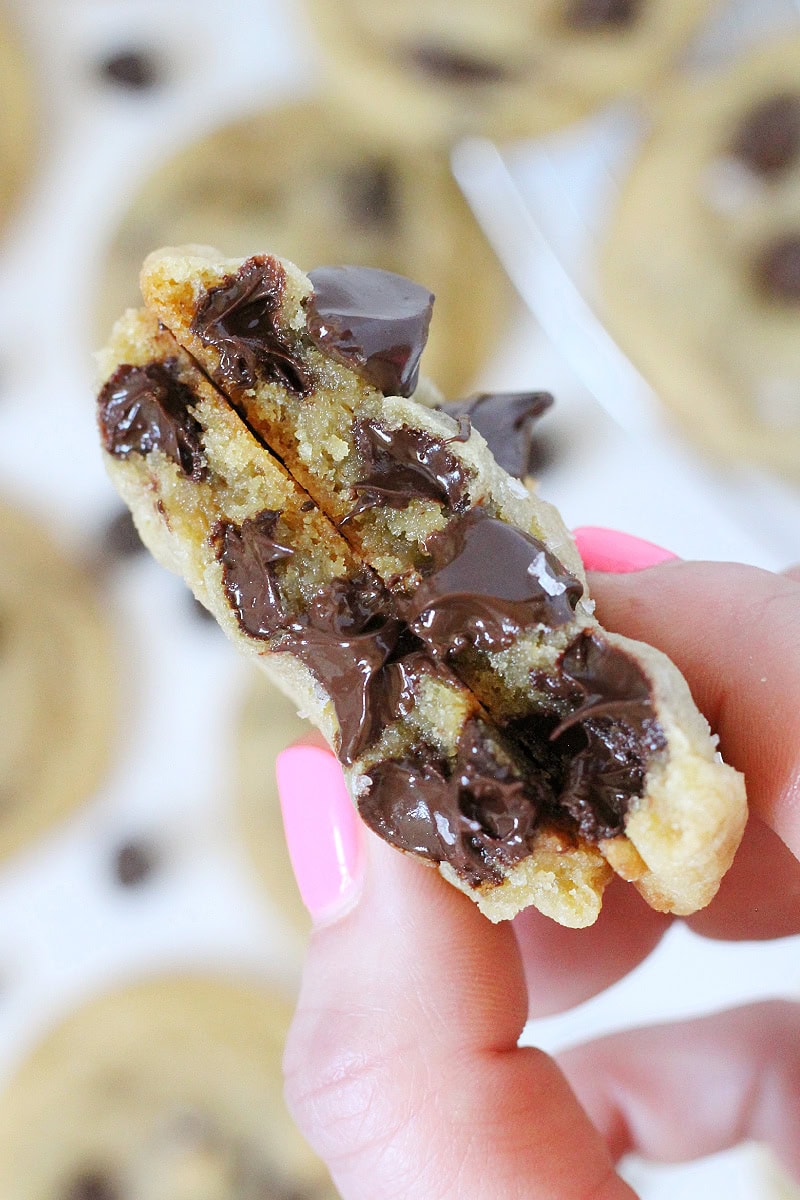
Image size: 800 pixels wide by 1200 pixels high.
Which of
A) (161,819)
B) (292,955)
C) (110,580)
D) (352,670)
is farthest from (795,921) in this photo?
(110,580)

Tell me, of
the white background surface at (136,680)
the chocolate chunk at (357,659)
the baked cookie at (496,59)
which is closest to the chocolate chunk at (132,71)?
the white background surface at (136,680)

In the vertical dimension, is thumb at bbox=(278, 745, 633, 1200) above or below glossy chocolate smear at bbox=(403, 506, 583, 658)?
below

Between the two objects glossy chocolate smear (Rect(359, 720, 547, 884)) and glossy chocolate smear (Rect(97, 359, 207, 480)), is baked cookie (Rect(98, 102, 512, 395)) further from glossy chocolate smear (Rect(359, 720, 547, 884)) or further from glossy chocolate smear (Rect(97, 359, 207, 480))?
glossy chocolate smear (Rect(359, 720, 547, 884))

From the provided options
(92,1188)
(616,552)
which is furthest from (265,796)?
(616,552)

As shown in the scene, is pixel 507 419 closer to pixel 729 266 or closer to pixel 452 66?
pixel 729 266

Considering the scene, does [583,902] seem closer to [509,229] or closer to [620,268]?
[620,268]

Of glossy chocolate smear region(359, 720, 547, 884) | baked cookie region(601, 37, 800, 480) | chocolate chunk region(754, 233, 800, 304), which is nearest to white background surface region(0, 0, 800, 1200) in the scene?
baked cookie region(601, 37, 800, 480)

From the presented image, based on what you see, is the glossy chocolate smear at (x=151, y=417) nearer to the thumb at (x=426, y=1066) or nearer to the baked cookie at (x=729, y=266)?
the thumb at (x=426, y=1066)
